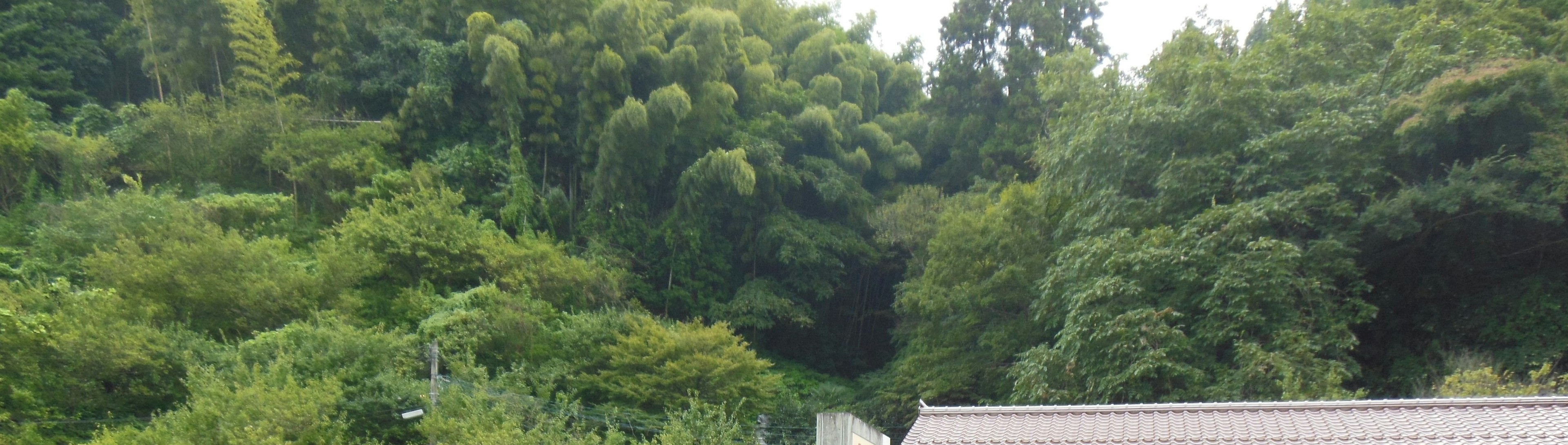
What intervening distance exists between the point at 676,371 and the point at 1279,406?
29.4 ft

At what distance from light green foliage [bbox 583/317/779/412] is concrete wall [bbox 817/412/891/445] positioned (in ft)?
28.0

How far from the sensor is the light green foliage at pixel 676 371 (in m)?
11.6

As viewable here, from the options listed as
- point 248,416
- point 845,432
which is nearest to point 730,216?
point 248,416

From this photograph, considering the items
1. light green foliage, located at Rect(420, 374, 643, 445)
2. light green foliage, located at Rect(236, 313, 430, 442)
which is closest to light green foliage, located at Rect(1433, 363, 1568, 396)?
light green foliage, located at Rect(420, 374, 643, 445)

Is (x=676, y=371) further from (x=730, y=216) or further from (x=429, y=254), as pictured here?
(x=730, y=216)

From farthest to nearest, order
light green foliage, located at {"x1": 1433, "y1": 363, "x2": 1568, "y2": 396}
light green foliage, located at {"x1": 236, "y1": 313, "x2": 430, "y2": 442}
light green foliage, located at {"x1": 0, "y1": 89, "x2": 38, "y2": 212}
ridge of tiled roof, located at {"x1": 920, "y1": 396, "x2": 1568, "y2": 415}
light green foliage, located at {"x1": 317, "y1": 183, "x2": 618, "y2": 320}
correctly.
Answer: light green foliage, located at {"x1": 0, "y1": 89, "x2": 38, "y2": 212} → light green foliage, located at {"x1": 317, "y1": 183, "x2": 618, "y2": 320} → light green foliage, located at {"x1": 236, "y1": 313, "x2": 430, "y2": 442} → light green foliage, located at {"x1": 1433, "y1": 363, "x2": 1568, "y2": 396} → ridge of tiled roof, located at {"x1": 920, "y1": 396, "x2": 1568, "y2": 415}

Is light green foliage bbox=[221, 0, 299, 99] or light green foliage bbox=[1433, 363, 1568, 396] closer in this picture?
light green foliage bbox=[1433, 363, 1568, 396]

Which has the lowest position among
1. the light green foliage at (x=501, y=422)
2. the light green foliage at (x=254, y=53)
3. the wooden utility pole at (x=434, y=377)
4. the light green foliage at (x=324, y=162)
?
the light green foliage at (x=501, y=422)

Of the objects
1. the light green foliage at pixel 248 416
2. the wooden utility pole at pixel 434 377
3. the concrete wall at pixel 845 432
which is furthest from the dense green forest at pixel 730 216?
the concrete wall at pixel 845 432

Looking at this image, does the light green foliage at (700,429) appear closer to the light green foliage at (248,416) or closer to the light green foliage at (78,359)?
the light green foliage at (248,416)

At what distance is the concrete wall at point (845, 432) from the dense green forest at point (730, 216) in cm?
683

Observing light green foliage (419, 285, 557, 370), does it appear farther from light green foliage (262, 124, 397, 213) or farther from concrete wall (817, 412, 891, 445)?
concrete wall (817, 412, 891, 445)

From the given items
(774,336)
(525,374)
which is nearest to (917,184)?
(774,336)

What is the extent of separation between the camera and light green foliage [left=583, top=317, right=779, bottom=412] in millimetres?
11578
